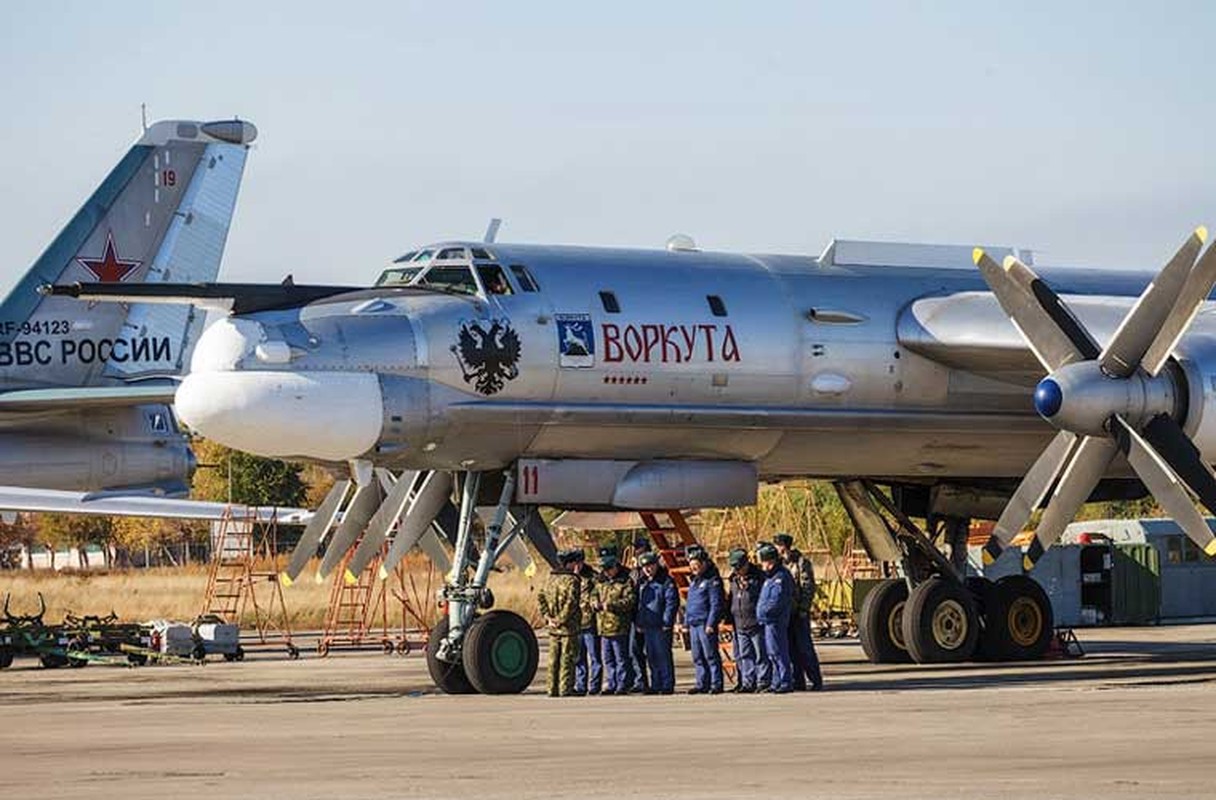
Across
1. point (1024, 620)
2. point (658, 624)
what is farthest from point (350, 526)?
point (1024, 620)

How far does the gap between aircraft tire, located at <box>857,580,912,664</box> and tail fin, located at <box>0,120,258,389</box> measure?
48.6 feet

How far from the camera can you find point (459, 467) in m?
20.6

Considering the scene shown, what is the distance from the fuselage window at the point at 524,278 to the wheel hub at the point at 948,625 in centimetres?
620

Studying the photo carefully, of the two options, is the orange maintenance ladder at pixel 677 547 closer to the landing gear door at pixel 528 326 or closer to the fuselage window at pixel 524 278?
the landing gear door at pixel 528 326

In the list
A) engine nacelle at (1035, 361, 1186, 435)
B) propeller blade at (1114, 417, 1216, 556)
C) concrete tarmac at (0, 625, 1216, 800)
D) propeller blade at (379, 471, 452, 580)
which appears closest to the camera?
concrete tarmac at (0, 625, 1216, 800)

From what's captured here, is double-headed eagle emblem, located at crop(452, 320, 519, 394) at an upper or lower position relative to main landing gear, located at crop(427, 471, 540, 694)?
upper

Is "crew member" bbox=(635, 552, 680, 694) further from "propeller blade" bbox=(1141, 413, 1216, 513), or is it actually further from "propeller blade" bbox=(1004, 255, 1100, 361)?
"propeller blade" bbox=(1141, 413, 1216, 513)

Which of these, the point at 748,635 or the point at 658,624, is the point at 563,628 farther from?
the point at 748,635

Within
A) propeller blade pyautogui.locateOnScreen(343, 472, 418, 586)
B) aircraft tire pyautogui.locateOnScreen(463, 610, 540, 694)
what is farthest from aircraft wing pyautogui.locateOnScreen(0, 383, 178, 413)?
aircraft tire pyautogui.locateOnScreen(463, 610, 540, 694)

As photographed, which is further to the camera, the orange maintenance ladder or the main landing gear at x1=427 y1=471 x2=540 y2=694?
the orange maintenance ladder

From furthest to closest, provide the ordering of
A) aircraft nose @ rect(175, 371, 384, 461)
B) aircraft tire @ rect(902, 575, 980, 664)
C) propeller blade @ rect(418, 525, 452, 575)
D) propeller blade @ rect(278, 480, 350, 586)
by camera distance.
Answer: propeller blade @ rect(418, 525, 452, 575) → propeller blade @ rect(278, 480, 350, 586) → aircraft tire @ rect(902, 575, 980, 664) → aircraft nose @ rect(175, 371, 384, 461)

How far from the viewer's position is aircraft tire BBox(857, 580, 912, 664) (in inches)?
972

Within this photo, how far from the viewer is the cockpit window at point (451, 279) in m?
20.5

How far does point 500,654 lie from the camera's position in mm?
19625
